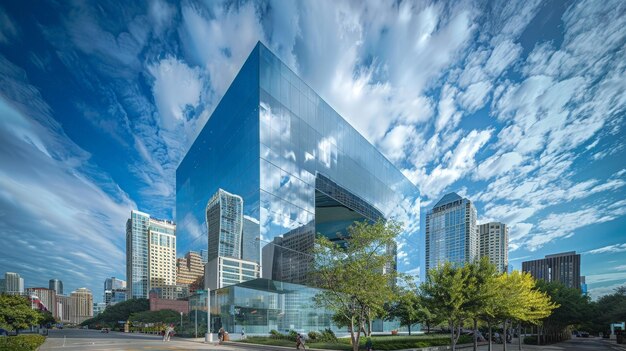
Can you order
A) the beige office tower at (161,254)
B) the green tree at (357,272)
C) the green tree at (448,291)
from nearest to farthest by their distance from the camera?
the green tree at (357,272), the green tree at (448,291), the beige office tower at (161,254)

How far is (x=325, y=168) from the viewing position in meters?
49.1

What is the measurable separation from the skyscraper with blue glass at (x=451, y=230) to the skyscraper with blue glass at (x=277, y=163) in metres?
110

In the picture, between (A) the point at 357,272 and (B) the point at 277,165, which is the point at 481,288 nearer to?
(A) the point at 357,272

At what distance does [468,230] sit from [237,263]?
465 feet

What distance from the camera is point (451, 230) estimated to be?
160 meters

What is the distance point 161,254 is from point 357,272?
554 feet

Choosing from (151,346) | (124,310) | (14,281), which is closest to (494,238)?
(124,310)

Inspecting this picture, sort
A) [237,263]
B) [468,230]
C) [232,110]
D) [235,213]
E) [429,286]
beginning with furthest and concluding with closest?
[468,230]
[232,110]
[235,213]
[237,263]
[429,286]

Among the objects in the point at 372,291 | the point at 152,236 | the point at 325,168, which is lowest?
the point at 152,236

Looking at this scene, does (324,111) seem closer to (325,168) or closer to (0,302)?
(325,168)

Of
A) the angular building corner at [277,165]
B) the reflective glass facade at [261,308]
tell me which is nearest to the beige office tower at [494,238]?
the angular building corner at [277,165]

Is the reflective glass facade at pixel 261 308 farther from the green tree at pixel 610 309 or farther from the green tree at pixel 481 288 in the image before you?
the green tree at pixel 610 309

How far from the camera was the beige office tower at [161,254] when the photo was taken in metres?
162

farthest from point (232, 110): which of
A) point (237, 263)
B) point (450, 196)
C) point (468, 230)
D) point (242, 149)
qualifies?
point (450, 196)
